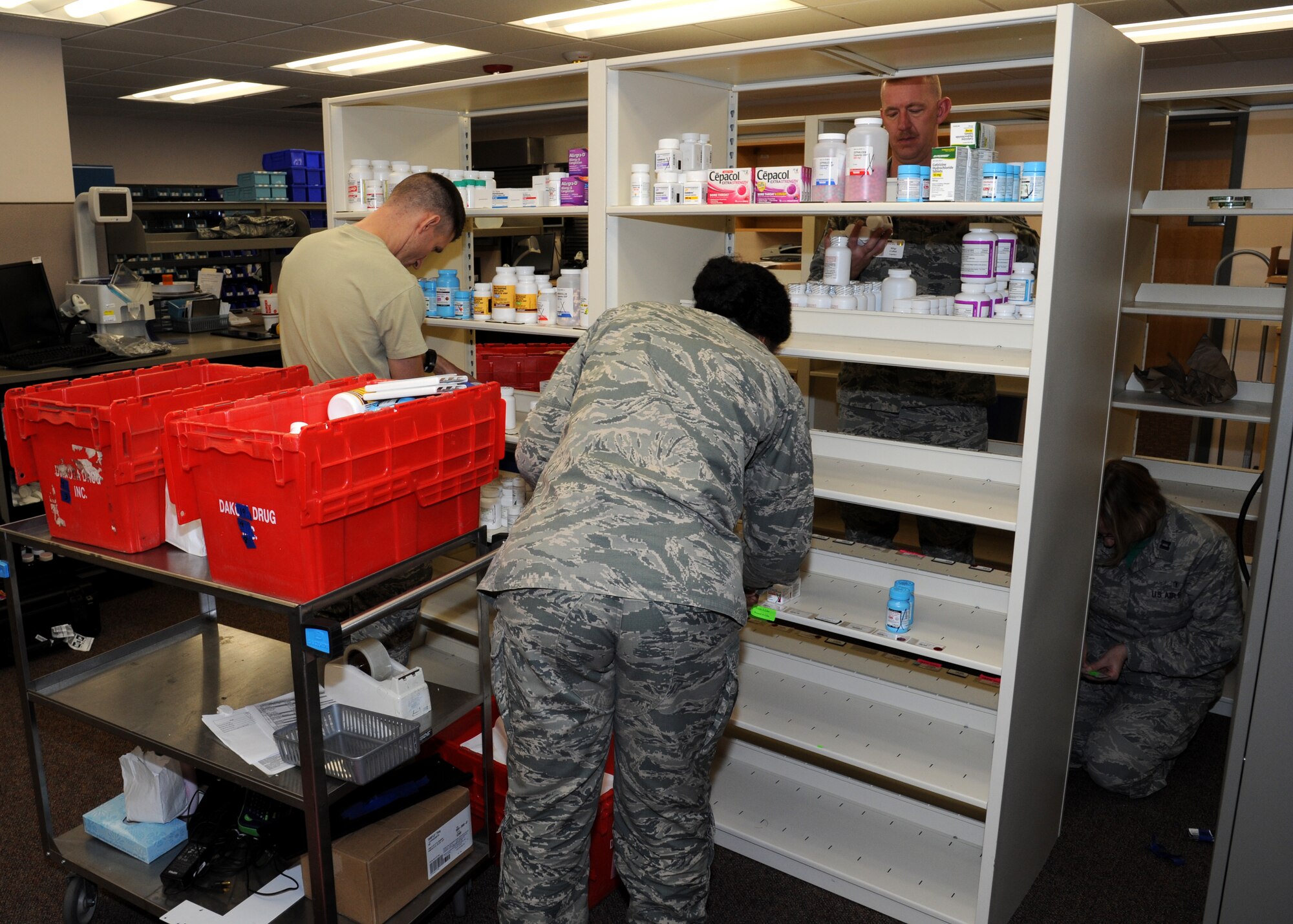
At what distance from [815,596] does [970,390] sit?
1178 millimetres

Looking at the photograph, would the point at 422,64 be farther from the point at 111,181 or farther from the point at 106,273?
the point at 106,273

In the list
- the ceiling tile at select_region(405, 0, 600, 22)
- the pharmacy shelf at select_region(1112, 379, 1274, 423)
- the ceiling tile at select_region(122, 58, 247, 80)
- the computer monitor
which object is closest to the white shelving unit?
the pharmacy shelf at select_region(1112, 379, 1274, 423)

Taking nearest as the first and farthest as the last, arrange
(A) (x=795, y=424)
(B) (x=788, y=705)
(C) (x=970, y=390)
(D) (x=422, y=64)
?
(A) (x=795, y=424) < (B) (x=788, y=705) < (C) (x=970, y=390) < (D) (x=422, y=64)

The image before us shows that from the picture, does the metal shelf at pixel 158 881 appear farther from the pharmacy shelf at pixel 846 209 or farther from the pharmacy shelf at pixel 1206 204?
the pharmacy shelf at pixel 1206 204

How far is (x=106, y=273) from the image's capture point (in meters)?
5.03

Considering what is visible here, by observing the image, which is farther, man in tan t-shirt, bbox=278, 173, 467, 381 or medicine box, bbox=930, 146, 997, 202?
man in tan t-shirt, bbox=278, 173, 467, 381

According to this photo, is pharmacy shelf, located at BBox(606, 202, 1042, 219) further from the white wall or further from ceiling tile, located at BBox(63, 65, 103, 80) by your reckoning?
the white wall

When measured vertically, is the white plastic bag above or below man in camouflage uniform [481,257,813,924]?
below

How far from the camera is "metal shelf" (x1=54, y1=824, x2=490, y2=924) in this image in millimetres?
2145

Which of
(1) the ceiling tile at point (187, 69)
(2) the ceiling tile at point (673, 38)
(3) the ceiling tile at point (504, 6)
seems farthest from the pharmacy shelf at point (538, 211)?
(1) the ceiling tile at point (187, 69)

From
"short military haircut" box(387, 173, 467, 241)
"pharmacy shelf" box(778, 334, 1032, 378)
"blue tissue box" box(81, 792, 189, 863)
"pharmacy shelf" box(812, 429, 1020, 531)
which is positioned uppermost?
"short military haircut" box(387, 173, 467, 241)

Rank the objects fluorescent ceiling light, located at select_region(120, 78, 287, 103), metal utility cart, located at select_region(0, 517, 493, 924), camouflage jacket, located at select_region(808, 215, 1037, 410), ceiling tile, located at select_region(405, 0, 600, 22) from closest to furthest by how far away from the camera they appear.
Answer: metal utility cart, located at select_region(0, 517, 493, 924)
camouflage jacket, located at select_region(808, 215, 1037, 410)
ceiling tile, located at select_region(405, 0, 600, 22)
fluorescent ceiling light, located at select_region(120, 78, 287, 103)

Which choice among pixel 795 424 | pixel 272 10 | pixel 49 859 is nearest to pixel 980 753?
pixel 795 424

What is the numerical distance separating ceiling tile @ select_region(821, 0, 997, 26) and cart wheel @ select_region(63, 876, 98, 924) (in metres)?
5.42
